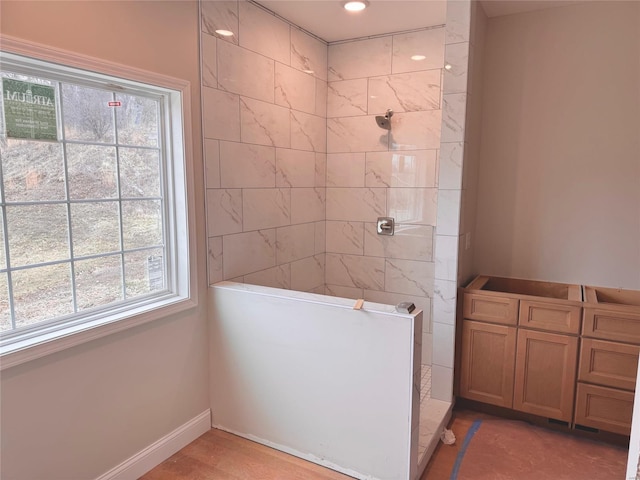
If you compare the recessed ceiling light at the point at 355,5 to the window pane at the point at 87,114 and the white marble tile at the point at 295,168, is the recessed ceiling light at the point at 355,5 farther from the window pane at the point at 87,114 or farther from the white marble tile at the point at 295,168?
the window pane at the point at 87,114

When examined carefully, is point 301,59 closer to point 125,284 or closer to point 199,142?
point 199,142

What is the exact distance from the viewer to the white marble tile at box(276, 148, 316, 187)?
10.1 ft

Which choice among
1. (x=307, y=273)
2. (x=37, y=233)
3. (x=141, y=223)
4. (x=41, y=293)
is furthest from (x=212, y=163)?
(x=307, y=273)

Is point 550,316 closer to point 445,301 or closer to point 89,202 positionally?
point 445,301

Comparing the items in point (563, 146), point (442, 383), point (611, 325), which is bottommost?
point (442, 383)

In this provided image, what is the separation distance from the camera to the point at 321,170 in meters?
3.59

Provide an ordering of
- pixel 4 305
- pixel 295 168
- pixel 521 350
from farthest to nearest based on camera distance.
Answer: pixel 295 168 < pixel 521 350 < pixel 4 305

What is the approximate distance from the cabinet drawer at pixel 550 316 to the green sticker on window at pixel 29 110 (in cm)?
264

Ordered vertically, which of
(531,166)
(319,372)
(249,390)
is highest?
(531,166)

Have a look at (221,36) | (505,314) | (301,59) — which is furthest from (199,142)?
(505,314)

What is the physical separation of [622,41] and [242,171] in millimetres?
2502

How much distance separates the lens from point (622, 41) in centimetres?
269

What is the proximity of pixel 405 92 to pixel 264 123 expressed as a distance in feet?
3.71

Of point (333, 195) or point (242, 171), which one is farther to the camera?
point (333, 195)
